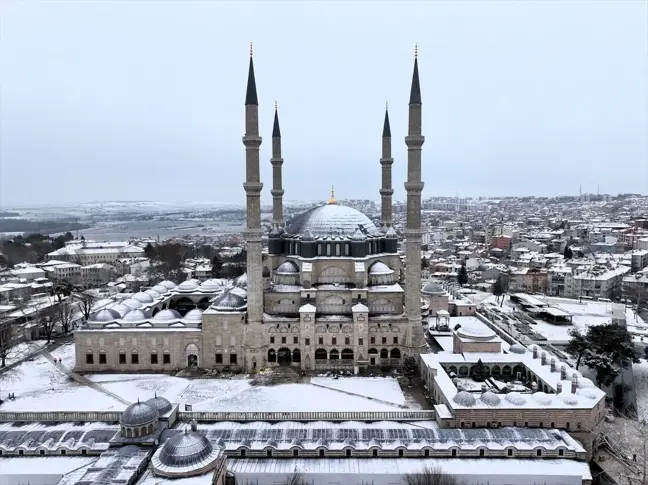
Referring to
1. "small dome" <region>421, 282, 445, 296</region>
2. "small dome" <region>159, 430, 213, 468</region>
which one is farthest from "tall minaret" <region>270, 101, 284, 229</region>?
"small dome" <region>159, 430, 213, 468</region>

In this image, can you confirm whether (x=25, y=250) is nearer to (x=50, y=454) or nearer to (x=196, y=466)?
(x=50, y=454)

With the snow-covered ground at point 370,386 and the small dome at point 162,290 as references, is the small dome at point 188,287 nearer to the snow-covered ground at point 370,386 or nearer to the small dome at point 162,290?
the small dome at point 162,290

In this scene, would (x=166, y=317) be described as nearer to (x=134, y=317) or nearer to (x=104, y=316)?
(x=134, y=317)

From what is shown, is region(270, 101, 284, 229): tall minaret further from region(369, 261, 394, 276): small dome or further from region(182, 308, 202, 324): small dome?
region(182, 308, 202, 324): small dome

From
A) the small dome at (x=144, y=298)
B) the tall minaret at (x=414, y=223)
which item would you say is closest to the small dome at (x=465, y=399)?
the tall minaret at (x=414, y=223)

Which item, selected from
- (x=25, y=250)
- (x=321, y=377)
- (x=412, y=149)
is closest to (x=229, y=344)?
(x=321, y=377)

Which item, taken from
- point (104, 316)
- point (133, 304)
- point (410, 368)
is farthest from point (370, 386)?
point (133, 304)
